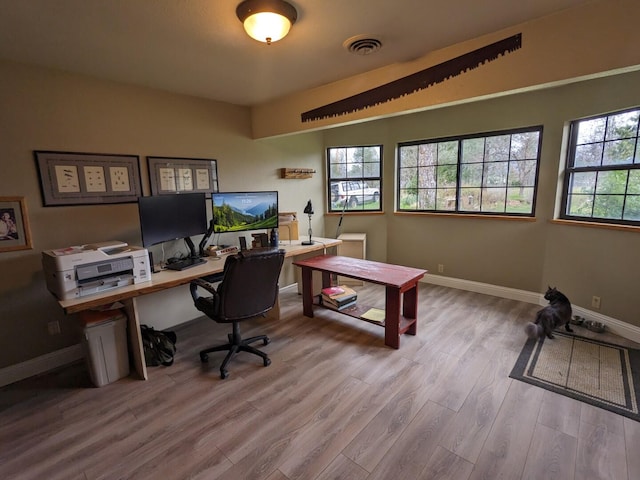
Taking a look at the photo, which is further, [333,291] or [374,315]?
[333,291]

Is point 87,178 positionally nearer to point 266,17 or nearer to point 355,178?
point 266,17

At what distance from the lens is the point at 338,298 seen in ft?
10.6

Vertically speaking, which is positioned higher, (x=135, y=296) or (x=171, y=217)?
(x=171, y=217)

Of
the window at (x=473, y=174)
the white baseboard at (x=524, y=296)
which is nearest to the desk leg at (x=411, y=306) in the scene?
the white baseboard at (x=524, y=296)

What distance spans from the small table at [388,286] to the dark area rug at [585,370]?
2.91 ft

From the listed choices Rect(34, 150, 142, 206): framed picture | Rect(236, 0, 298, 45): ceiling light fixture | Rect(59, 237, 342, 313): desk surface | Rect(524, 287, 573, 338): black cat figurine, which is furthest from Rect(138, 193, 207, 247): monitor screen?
Rect(524, 287, 573, 338): black cat figurine

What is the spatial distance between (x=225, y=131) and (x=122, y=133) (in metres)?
1.03

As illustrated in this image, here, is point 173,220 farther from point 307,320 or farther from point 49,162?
point 307,320

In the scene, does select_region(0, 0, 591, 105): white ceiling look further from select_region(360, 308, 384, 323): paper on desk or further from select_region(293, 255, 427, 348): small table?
select_region(360, 308, 384, 323): paper on desk

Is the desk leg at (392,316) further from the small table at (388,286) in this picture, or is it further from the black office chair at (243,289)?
the black office chair at (243,289)

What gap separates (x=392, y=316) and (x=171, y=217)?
209 cm

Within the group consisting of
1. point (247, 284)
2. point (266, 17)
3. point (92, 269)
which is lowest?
point (247, 284)

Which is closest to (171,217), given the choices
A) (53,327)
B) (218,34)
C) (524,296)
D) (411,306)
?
(53,327)

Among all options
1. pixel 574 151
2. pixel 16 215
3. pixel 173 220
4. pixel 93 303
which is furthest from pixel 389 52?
pixel 16 215
